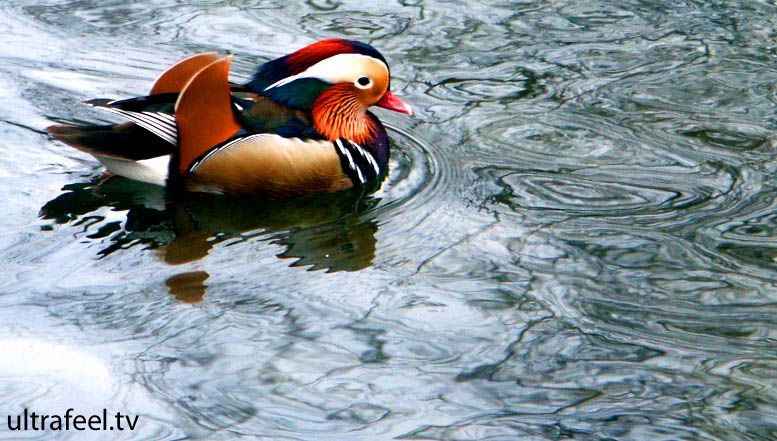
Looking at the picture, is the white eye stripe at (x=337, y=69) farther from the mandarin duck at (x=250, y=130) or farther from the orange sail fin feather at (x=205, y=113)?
the orange sail fin feather at (x=205, y=113)

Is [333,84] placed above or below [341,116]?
above

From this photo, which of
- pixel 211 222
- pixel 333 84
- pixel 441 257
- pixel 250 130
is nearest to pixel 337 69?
pixel 333 84

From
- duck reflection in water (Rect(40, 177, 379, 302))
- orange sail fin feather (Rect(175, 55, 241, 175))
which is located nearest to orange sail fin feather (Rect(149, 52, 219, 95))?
orange sail fin feather (Rect(175, 55, 241, 175))

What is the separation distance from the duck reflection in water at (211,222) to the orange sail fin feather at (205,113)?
0.76 ft

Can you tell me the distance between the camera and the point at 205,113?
5027 millimetres

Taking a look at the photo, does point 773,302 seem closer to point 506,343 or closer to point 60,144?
point 506,343

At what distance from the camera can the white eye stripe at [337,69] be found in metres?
5.35

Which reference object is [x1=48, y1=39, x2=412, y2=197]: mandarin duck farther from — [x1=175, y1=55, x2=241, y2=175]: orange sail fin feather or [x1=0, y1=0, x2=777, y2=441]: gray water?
[x1=0, y1=0, x2=777, y2=441]: gray water

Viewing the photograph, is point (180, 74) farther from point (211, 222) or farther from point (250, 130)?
point (211, 222)

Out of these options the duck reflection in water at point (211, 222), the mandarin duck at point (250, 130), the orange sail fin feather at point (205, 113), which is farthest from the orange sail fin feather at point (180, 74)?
the duck reflection in water at point (211, 222)

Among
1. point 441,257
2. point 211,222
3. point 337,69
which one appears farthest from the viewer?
point 337,69

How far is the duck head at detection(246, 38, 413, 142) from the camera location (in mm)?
5309

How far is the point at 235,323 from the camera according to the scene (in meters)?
4.18

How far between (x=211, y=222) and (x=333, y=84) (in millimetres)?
901
